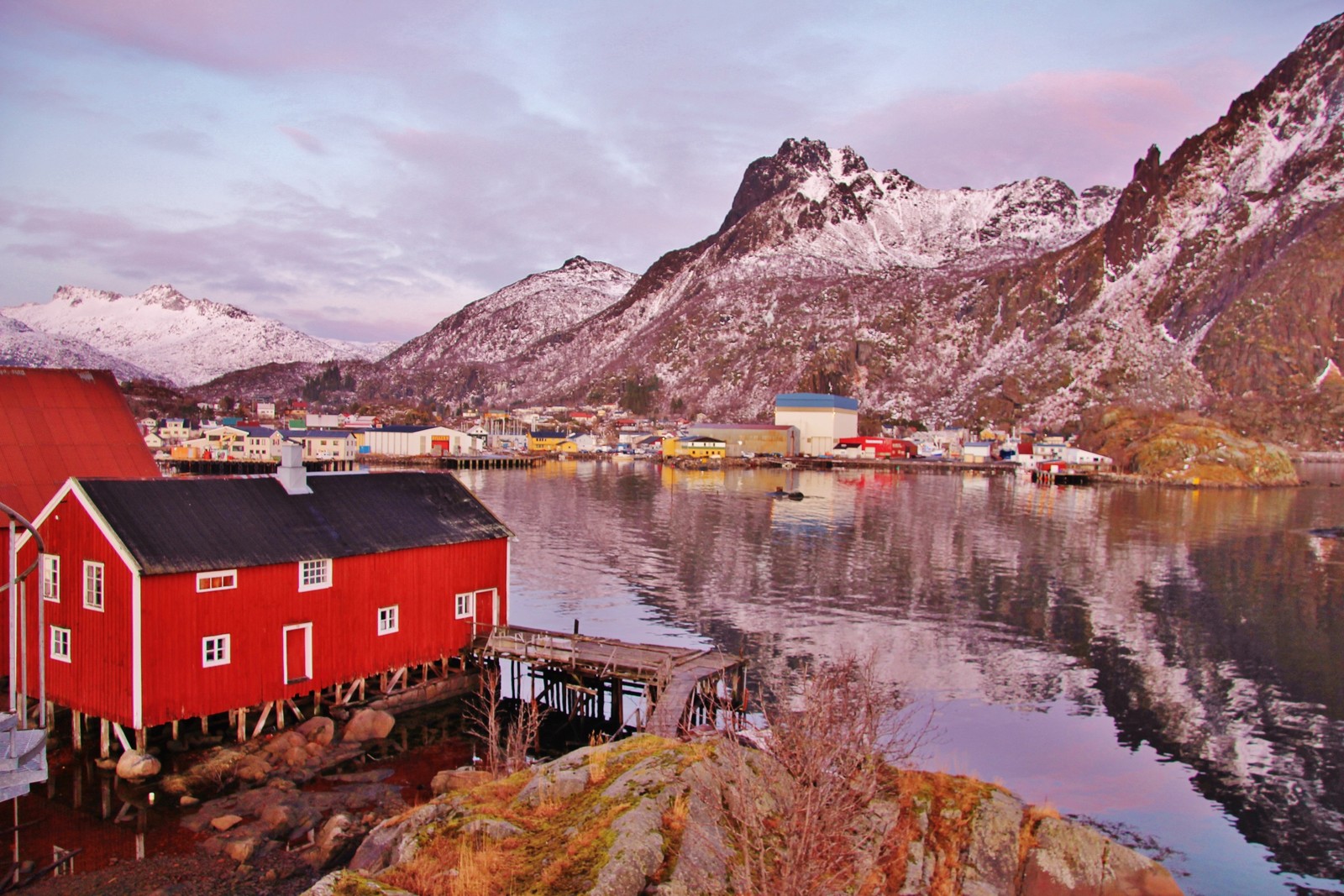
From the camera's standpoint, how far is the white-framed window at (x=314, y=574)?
2636 centimetres

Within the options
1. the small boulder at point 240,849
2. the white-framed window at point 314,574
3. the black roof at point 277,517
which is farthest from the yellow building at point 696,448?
the small boulder at point 240,849

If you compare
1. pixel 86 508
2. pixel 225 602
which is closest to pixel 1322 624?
pixel 225 602

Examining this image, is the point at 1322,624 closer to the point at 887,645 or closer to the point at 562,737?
the point at 887,645

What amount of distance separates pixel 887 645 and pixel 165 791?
87.8 ft

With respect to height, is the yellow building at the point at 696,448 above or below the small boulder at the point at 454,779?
above

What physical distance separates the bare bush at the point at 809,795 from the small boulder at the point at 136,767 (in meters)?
16.2

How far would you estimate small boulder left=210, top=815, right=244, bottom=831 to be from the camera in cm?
2045

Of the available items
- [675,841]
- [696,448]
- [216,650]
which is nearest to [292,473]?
[216,650]

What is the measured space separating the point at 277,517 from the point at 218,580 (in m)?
3.32

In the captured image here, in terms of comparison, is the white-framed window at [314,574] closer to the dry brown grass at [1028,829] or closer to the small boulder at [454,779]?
the small boulder at [454,779]

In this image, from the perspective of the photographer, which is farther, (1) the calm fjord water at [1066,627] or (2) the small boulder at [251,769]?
(1) the calm fjord water at [1066,627]

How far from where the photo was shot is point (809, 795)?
9.99 meters

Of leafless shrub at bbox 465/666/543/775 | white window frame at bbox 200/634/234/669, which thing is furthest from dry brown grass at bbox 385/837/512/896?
white window frame at bbox 200/634/234/669

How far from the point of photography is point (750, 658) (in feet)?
120
